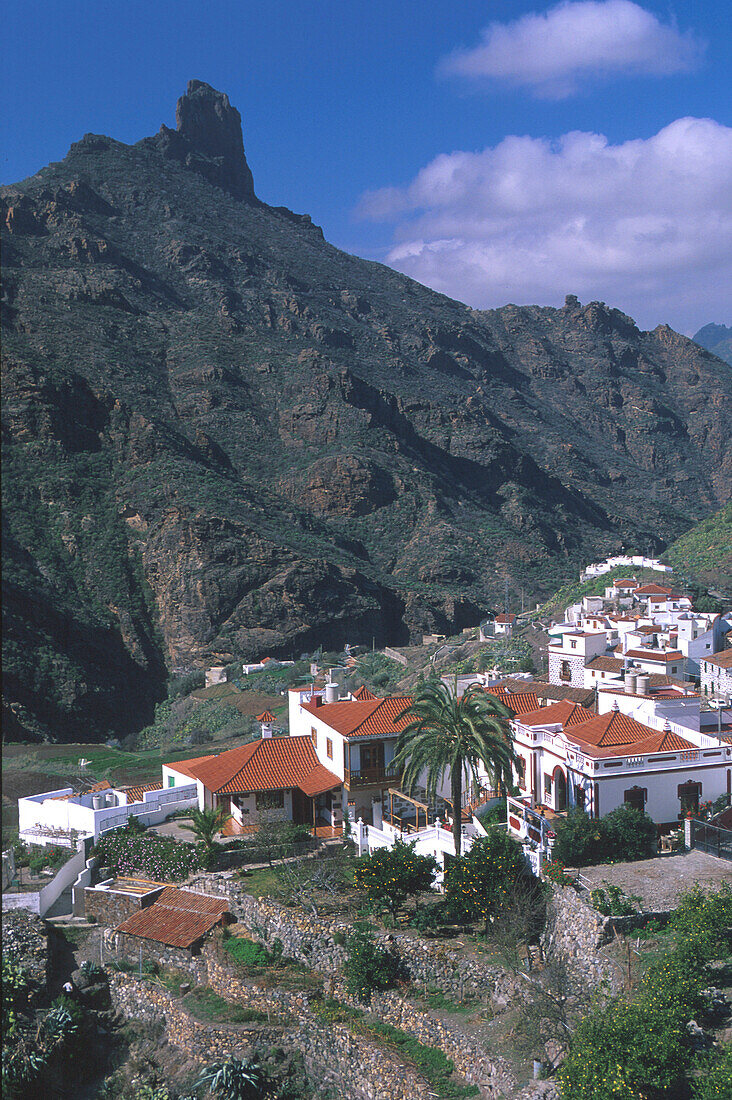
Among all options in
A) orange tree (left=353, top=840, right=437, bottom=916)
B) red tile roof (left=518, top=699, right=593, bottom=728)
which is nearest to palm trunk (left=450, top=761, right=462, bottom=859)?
orange tree (left=353, top=840, right=437, bottom=916)

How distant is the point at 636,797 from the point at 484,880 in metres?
5.14

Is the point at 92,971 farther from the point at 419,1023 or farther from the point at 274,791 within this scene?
the point at 419,1023

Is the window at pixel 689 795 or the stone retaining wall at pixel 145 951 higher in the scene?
the window at pixel 689 795

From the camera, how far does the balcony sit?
2914 cm

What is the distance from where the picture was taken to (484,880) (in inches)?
888

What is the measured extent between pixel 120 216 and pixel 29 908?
15267cm

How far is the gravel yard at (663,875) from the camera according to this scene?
2100 cm

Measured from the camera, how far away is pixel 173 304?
454ft

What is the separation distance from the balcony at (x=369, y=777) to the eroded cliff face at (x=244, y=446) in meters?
41.8

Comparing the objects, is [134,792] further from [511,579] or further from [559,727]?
[511,579]

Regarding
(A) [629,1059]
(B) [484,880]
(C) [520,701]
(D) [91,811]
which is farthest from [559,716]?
(A) [629,1059]

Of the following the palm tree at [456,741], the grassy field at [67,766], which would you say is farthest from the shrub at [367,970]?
the grassy field at [67,766]

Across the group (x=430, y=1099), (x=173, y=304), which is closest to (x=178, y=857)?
(x=430, y=1099)

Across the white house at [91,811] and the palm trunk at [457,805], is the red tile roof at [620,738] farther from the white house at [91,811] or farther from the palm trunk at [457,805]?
the white house at [91,811]
